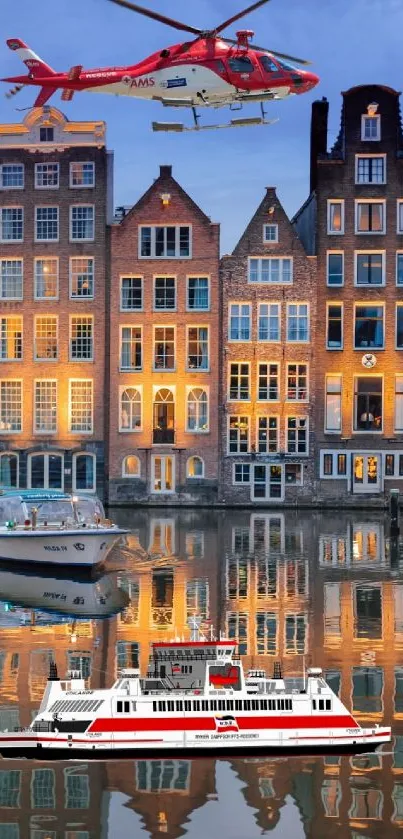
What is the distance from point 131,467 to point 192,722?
54.4 metres

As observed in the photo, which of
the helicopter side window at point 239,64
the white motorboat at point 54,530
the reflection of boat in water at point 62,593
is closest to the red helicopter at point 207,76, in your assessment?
the helicopter side window at point 239,64

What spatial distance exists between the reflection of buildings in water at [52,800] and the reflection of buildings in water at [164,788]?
14.3 inches

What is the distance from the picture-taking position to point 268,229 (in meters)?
73.3

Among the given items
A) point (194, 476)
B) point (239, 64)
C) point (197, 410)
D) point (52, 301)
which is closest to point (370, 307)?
point (197, 410)

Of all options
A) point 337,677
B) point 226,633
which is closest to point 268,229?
point 226,633

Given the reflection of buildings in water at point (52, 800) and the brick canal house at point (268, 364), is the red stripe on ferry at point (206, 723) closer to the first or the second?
the reflection of buildings in water at point (52, 800)

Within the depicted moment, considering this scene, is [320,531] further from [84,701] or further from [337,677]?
[84,701]

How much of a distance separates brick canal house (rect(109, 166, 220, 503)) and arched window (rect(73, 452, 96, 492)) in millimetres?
1242

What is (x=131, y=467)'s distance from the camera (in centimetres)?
7406

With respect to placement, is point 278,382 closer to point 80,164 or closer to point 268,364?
point 268,364

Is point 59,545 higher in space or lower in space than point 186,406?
lower

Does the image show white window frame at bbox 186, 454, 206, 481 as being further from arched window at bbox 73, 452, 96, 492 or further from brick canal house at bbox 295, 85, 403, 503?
brick canal house at bbox 295, 85, 403, 503

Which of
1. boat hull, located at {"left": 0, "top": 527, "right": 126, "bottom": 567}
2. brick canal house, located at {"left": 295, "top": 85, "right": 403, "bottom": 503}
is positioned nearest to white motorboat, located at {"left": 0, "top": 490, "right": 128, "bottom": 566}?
boat hull, located at {"left": 0, "top": 527, "right": 126, "bottom": 567}

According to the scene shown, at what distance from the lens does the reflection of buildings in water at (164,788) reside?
16.8 meters
